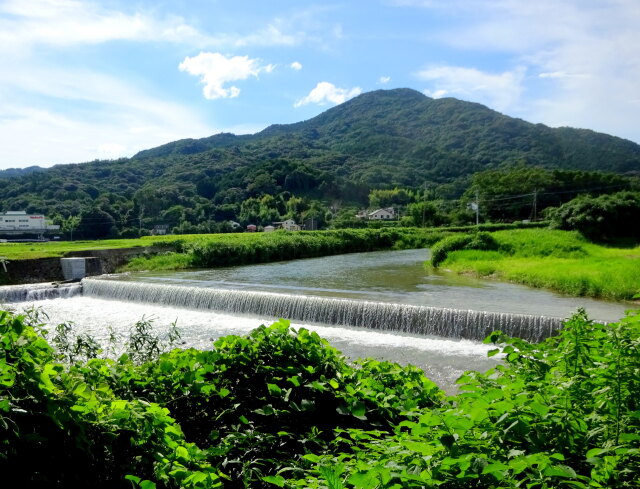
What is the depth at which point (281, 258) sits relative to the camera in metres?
28.1

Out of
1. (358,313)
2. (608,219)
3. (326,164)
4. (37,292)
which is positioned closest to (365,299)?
(358,313)

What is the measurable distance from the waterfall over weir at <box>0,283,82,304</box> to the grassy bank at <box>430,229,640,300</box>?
48.4 ft

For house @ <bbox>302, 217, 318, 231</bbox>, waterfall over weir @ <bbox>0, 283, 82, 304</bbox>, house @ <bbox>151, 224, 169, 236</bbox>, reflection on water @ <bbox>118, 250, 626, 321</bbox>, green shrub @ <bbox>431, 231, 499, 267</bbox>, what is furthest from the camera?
house @ <bbox>151, 224, 169, 236</bbox>

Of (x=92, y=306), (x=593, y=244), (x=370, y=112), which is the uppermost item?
(x=370, y=112)

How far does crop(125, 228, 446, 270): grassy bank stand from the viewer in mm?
24219

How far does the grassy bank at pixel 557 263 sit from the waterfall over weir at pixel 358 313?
388cm

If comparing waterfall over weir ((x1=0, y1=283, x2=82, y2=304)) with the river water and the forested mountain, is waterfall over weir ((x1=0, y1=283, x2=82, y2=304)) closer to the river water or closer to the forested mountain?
the river water

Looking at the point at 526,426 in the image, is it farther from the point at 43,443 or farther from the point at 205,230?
the point at 205,230

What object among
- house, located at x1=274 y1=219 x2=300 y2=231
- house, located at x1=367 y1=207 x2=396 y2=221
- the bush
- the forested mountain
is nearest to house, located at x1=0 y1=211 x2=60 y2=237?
the forested mountain

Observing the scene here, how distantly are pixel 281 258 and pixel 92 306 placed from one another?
14.0 m

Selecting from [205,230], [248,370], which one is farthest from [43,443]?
[205,230]

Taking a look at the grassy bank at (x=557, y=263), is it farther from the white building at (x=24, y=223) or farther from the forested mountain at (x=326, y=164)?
the white building at (x=24, y=223)

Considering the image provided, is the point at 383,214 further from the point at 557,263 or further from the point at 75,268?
the point at 75,268

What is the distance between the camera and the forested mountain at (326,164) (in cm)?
6700
